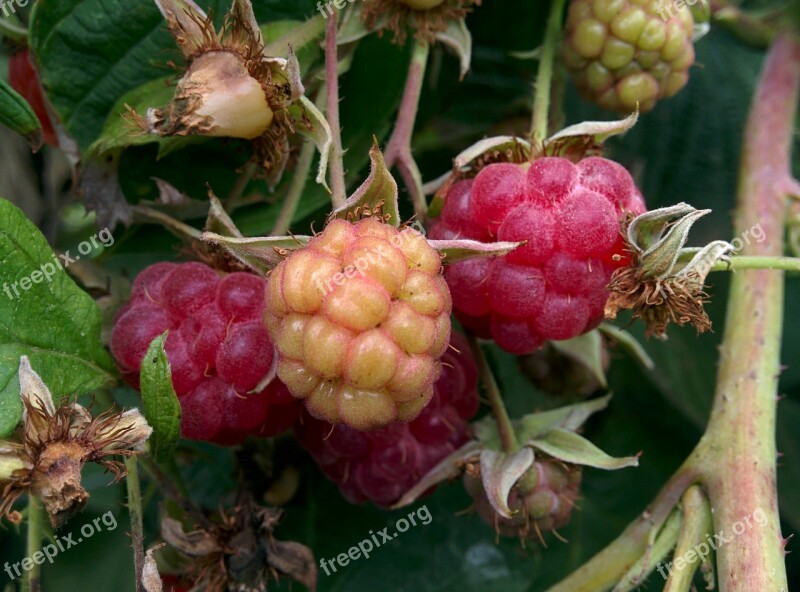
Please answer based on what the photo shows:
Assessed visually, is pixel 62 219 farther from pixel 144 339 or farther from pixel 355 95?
pixel 144 339

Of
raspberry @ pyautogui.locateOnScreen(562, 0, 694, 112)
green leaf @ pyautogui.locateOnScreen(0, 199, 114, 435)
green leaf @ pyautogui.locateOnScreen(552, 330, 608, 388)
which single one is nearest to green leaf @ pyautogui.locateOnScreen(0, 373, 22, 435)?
green leaf @ pyautogui.locateOnScreen(0, 199, 114, 435)

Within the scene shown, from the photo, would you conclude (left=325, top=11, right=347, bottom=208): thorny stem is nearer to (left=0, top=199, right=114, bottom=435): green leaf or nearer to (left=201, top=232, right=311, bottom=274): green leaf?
(left=201, top=232, right=311, bottom=274): green leaf

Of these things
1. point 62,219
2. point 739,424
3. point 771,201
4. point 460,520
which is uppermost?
point 771,201

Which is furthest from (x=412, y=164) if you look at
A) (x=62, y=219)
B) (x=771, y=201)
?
(x=62, y=219)

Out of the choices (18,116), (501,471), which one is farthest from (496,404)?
(18,116)

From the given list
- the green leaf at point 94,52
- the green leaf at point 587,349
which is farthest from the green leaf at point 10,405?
the green leaf at point 587,349

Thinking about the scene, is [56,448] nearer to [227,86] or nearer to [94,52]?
[227,86]
